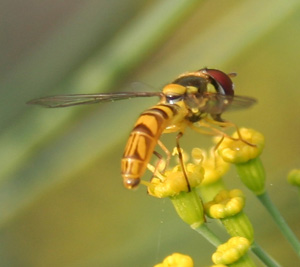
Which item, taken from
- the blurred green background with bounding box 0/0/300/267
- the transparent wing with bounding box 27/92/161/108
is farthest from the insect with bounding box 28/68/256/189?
the blurred green background with bounding box 0/0/300/267

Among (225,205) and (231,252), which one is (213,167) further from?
(231,252)

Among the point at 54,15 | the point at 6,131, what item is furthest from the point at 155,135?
the point at 54,15

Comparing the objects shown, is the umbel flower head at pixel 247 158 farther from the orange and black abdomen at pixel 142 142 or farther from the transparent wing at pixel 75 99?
the transparent wing at pixel 75 99

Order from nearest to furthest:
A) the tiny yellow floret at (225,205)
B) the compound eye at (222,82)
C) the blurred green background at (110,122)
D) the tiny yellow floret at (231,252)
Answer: the tiny yellow floret at (231,252) → the tiny yellow floret at (225,205) → the compound eye at (222,82) → the blurred green background at (110,122)

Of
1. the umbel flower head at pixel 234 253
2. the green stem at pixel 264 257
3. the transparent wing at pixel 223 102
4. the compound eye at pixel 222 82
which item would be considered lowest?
A: the green stem at pixel 264 257

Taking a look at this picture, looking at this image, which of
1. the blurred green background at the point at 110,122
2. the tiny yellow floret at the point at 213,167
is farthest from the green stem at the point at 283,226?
the blurred green background at the point at 110,122

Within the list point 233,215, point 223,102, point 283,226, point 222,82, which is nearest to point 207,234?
point 233,215

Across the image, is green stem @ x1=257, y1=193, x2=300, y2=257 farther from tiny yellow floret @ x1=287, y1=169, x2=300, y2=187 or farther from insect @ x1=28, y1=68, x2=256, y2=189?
insect @ x1=28, y1=68, x2=256, y2=189

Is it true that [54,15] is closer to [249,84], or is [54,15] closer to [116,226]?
[249,84]
